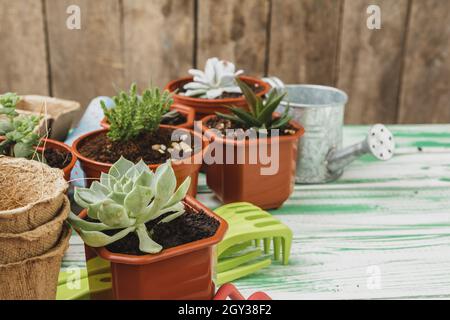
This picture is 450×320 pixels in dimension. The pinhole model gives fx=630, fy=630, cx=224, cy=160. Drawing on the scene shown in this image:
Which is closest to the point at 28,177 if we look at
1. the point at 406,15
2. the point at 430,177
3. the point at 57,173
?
the point at 57,173

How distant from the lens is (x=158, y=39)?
1.81 metres

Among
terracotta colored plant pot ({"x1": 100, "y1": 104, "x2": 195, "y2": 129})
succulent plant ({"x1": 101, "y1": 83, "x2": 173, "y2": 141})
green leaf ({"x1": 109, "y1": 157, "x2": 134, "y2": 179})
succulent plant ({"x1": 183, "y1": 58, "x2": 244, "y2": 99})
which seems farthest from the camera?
succulent plant ({"x1": 183, "y1": 58, "x2": 244, "y2": 99})

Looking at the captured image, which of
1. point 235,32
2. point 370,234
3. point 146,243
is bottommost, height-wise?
point 370,234

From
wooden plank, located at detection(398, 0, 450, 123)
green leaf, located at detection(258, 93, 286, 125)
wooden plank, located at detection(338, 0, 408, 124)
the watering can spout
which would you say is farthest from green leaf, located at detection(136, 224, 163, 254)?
wooden plank, located at detection(398, 0, 450, 123)

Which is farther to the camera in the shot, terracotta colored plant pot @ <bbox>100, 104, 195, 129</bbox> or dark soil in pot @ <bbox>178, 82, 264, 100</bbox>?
dark soil in pot @ <bbox>178, 82, 264, 100</bbox>

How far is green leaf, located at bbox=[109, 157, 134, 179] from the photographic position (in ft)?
2.33

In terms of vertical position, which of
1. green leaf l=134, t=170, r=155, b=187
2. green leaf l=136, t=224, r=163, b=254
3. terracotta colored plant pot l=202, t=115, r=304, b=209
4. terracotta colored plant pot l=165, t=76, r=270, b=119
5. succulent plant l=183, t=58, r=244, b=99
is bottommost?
terracotta colored plant pot l=202, t=115, r=304, b=209

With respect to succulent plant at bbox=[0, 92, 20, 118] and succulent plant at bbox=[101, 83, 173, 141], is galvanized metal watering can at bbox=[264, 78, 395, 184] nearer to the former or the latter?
succulent plant at bbox=[101, 83, 173, 141]

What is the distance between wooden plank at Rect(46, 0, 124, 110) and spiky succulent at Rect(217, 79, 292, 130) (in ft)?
2.87

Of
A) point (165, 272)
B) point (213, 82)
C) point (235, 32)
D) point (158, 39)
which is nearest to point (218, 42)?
point (235, 32)

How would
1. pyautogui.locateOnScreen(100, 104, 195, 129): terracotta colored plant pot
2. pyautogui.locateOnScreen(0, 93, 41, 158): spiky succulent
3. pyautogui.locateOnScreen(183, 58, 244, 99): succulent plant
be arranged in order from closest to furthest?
pyautogui.locateOnScreen(0, 93, 41, 158): spiky succulent, pyautogui.locateOnScreen(100, 104, 195, 129): terracotta colored plant pot, pyautogui.locateOnScreen(183, 58, 244, 99): succulent plant

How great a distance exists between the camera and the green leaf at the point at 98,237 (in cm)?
62

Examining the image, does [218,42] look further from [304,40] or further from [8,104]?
[8,104]

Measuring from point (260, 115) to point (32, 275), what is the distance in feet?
1.63
